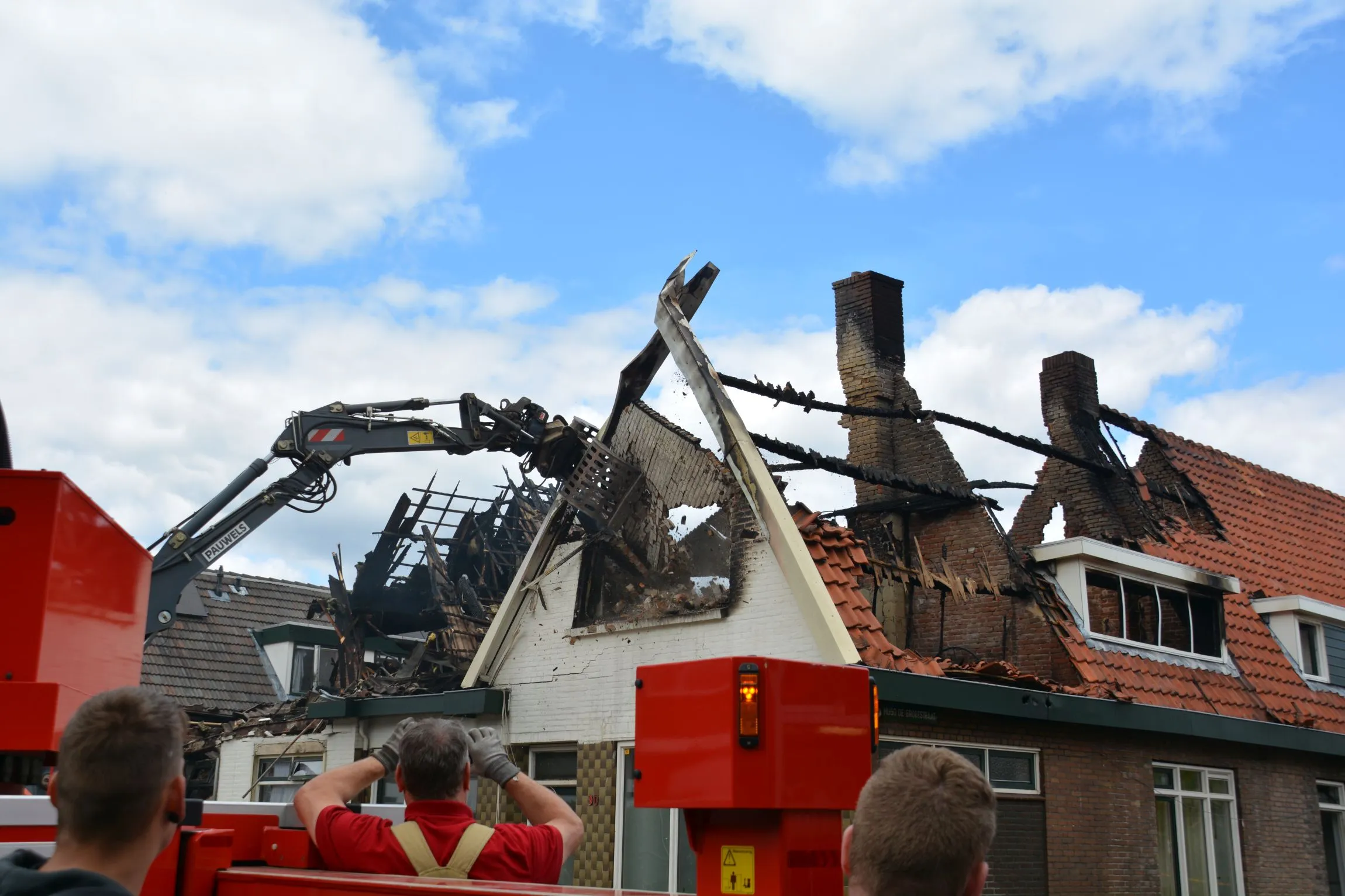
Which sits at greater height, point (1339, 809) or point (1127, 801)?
point (1127, 801)

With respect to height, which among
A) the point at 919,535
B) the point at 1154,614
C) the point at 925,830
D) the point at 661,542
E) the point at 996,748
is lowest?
the point at 925,830

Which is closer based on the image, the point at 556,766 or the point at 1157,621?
the point at 556,766

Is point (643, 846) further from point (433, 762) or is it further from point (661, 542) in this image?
point (433, 762)

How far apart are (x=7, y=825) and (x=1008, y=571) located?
43.7 ft

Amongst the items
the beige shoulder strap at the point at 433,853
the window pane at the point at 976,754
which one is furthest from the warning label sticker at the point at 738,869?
the window pane at the point at 976,754

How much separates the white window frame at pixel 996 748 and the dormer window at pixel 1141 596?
2231 millimetres

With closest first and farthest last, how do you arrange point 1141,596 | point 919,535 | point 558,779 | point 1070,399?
point 558,779, point 1141,596, point 919,535, point 1070,399

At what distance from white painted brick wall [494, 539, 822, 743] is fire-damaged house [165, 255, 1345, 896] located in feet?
0.10

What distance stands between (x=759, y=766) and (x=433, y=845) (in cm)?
126

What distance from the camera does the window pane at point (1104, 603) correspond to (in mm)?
15586

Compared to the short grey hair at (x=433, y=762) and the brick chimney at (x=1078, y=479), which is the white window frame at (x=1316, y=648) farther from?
the short grey hair at (x=433, y=762)

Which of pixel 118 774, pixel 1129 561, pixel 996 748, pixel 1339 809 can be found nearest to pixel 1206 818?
pixel 1129 561

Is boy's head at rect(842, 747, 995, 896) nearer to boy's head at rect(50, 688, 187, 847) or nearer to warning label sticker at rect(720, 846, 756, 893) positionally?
warning label sticker at rect(720, 846, 756, 893)

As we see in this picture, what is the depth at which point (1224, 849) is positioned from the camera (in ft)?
49.5
